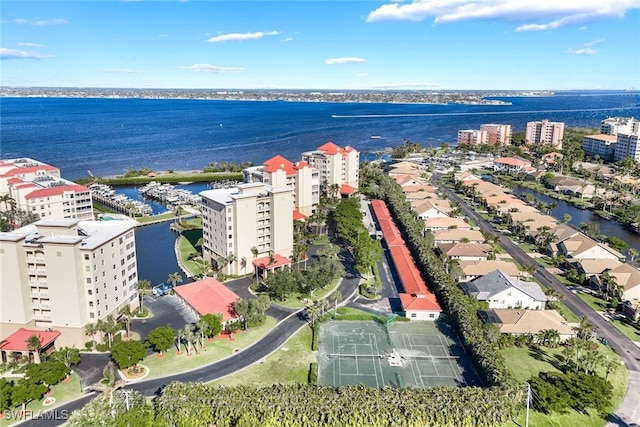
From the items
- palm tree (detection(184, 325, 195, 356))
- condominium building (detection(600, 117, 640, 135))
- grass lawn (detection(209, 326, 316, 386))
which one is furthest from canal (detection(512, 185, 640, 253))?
condominium building (detection(600, 117, 640, 135))

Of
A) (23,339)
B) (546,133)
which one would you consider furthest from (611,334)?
(546,133)

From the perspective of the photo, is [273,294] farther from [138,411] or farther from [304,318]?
[138,411]

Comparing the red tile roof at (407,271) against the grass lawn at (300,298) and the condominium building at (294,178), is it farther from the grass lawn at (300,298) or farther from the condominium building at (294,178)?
the condominium building at (294,178)

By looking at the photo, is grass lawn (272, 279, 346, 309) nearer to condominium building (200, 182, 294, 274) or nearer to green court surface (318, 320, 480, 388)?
green court surface (318, 320, 480, 388)

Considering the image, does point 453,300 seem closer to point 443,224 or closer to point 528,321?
point 528,321

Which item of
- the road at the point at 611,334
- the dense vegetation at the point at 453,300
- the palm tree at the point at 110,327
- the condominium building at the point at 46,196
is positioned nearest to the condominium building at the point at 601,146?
the road at the point at 611,334

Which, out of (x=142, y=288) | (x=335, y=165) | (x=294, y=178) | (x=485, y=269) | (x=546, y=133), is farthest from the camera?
(x=546, y=133)
